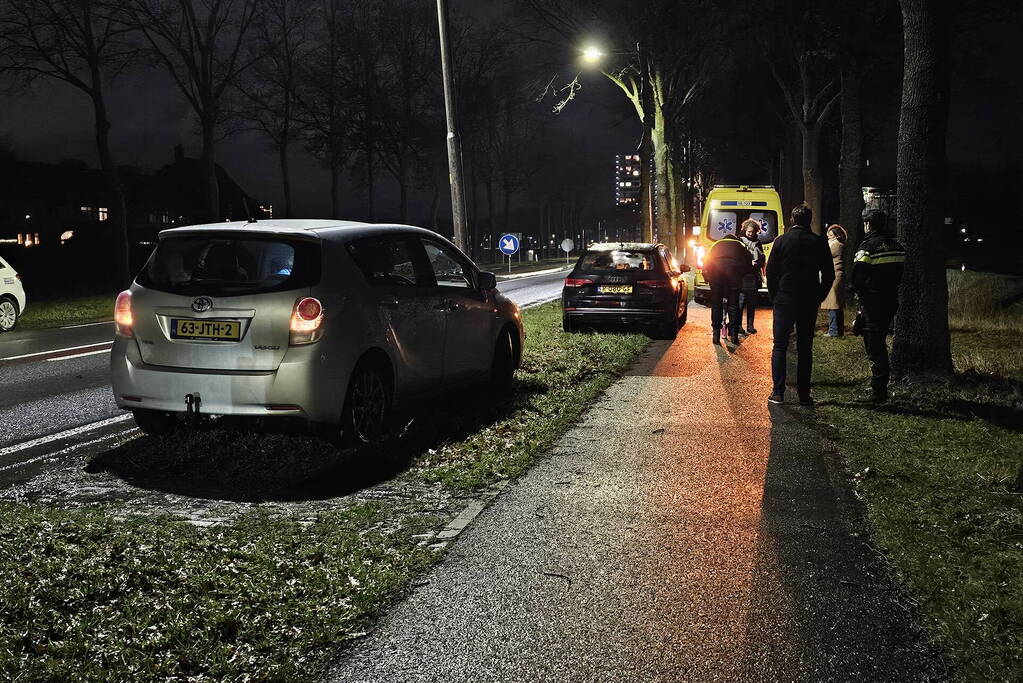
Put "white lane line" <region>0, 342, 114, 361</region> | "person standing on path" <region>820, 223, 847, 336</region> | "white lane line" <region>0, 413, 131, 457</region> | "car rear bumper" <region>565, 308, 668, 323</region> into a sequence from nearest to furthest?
"white lane line" <region>0, 413, 131, 457</region> → "white lane line" <region>0, 342, 114, 361</region> → "person standing on path" <region>820, 223, 847, 336</region> → "car rear bumper" <region>565, 308, 668, 323</region>

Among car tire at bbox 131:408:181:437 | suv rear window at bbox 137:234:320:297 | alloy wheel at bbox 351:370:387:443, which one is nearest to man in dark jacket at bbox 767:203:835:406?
alloy wheel at bbox 351:370:387:443

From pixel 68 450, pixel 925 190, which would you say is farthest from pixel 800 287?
pixel 68 450

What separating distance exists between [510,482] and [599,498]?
0.71m

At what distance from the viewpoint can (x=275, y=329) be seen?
6.53 metres

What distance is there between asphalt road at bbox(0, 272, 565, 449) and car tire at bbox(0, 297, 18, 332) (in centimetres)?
18

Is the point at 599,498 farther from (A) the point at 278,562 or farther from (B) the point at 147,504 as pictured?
(B) the point at 147,504

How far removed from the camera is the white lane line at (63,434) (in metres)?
7.44

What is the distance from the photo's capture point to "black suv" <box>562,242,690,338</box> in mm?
15617

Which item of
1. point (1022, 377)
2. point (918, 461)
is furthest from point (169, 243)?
point (1022, 377)

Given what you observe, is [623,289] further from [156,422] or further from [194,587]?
[194,587]

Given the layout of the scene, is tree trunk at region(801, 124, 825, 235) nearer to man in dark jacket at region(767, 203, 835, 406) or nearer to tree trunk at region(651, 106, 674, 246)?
tree trunk at region(651, 106, 674, 246)

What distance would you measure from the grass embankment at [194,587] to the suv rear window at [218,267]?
1.68 meters

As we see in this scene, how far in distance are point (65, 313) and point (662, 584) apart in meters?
19.5

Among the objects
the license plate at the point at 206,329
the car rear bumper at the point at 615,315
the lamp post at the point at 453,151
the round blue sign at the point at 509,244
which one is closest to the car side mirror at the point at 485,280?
the license plate at the point at 206,329
